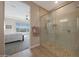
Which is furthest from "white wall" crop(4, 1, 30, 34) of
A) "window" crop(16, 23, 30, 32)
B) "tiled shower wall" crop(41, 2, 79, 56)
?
"tiled shower wall" crop(41, 2, 79, 56)

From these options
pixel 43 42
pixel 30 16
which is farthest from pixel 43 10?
pixel 43 42

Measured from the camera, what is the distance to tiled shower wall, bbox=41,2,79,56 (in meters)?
2.20

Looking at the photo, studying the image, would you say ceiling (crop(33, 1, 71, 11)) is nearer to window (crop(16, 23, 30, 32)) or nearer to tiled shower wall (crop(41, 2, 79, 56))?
tiled shower wall (crop(41, 2, 79, 56))

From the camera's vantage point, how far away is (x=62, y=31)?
227 cm

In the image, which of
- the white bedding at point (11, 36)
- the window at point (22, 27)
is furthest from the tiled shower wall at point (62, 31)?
the white bedding at point (11, 36)

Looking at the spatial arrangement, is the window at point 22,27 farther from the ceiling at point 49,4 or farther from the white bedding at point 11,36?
the ceiling at point 49,4

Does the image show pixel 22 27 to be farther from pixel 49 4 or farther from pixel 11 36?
pixel 49 4

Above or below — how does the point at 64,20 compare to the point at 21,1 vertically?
below

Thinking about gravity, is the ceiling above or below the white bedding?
above

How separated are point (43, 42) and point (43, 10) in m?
0.68

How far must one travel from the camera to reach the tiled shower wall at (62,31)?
7.21 feet

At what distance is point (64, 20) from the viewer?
2260mm

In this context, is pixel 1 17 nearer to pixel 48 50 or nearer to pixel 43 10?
pixel 43 10

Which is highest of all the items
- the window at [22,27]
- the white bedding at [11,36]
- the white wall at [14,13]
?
the white wall at [14,13]
